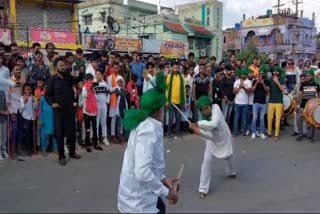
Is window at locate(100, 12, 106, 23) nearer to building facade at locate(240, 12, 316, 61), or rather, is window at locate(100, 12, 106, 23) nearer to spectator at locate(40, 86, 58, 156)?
building facade at locate(240, 12, 316, 61)

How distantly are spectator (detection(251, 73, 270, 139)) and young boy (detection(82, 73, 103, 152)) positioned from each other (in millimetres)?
4155

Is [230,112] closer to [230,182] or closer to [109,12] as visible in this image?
[230,182]

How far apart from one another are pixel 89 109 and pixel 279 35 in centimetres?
4840

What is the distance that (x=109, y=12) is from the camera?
3469 centimetres

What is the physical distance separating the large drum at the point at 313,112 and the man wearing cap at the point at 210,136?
13.5 ft

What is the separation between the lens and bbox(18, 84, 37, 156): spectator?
786 cm

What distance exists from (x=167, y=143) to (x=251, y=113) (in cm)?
269

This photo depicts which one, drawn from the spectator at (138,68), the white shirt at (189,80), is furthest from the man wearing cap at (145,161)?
the white shirt at (189,80)

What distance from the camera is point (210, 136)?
19.3 ft

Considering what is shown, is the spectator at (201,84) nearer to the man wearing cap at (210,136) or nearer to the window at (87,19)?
the man wearing cap at (210,136)

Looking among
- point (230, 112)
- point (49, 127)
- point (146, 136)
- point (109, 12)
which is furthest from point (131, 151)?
point (109, 12)

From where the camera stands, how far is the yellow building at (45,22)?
21.7 meters

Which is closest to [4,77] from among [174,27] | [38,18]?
[38,18]

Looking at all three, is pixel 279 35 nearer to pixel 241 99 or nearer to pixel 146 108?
pixel 241 99
